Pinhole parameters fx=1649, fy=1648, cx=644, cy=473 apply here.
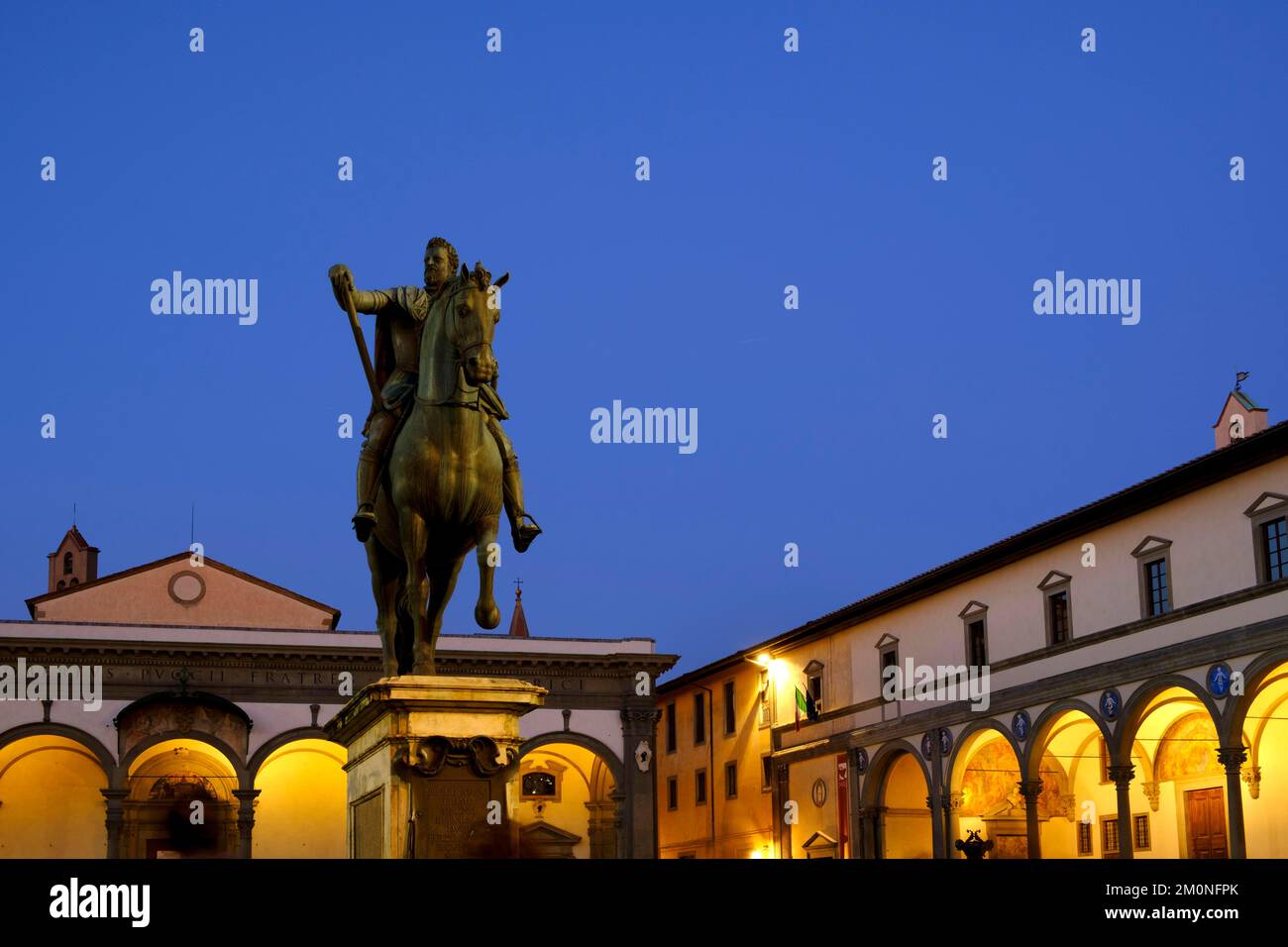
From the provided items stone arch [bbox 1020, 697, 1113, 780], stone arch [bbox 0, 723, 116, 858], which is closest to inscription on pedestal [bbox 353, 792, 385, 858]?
stone arch [bbox 1020, 697, 1113, 780]

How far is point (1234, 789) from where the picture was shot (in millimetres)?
29109

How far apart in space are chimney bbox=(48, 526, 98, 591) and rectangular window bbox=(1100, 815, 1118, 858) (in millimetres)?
39965

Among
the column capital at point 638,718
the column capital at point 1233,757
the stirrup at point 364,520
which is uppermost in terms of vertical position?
the column capital at point 638,718

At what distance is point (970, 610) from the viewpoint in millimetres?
39469

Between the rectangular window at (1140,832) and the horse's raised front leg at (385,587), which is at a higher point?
the horse's raised front leg at (385,587)

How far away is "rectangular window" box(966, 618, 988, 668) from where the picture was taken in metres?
39.1

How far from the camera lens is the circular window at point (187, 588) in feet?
155

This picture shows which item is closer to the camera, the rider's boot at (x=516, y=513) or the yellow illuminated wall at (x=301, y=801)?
the rider's boot at (x=516, y=513)

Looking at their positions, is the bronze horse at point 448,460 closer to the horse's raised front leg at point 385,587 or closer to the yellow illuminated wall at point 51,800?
the horse's raised front leg at point 385,587

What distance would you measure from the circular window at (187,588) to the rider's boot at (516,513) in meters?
39.8

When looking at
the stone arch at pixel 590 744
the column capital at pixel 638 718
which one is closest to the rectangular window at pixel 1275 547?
the column capital at pixel 638 718

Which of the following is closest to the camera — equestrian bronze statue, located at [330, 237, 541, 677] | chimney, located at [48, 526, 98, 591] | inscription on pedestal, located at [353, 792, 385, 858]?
inscription on pedestal, located at [353, 792, 385, 858]

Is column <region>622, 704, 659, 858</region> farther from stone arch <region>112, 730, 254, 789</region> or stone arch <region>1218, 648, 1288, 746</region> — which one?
stone arch <region>1218, 648, 1288, 746</region>
